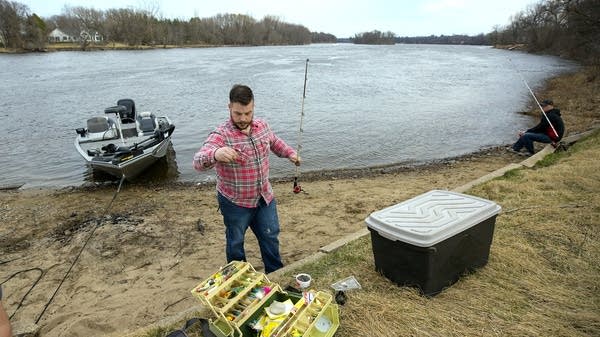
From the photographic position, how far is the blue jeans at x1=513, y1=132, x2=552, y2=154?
375 inches

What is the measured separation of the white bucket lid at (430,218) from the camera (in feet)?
9.50

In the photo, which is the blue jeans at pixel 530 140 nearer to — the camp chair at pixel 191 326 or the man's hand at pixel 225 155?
the man's hand at pixel 225 155

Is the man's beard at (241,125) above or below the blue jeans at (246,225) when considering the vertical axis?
above

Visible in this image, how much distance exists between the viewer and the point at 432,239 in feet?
9.34

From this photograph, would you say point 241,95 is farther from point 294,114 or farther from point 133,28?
point 133,28

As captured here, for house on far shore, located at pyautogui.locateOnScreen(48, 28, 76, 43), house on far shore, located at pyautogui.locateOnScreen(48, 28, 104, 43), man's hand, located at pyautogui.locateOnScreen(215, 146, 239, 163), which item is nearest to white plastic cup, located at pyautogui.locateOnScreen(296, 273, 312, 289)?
man's hand, located at pyautogui.locateOnScreen(215, 146, 239, 163)

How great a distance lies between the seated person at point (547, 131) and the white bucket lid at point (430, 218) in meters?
7.27

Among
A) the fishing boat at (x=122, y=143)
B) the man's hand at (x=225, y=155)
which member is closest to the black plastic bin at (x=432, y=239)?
the man's hand at (x=225, y=155)

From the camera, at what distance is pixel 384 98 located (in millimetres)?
22000

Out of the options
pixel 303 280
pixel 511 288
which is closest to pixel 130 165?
pixel 303 280

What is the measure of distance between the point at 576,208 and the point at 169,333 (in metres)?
4.78

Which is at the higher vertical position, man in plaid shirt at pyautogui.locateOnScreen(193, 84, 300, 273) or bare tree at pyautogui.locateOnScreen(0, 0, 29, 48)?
bare tree at pyautogui.locateOnScreen(0, 0, 29, 48)

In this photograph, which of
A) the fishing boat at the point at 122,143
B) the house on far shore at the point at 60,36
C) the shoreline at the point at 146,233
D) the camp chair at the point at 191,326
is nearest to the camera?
the camp chair at the point at 191,326

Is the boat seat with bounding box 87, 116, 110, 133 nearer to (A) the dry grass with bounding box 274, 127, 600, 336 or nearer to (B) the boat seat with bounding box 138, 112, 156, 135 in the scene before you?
(B) the boat seat with bounding box 138, 112, 156, 135
